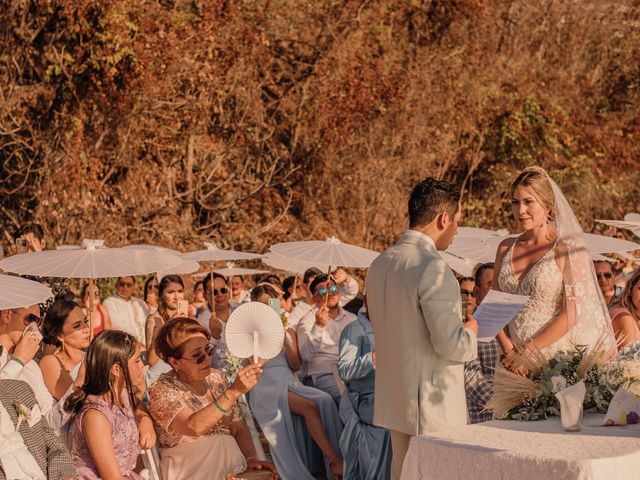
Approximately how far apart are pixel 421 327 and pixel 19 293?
248cm

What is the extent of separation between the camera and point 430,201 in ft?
15.3

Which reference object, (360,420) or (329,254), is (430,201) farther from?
(329,254)

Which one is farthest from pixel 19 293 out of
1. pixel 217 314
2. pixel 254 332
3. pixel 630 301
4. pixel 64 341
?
pixel 217 314

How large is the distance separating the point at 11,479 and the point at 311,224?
1326 centimetres

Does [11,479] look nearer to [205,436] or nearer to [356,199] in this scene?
[205,436]

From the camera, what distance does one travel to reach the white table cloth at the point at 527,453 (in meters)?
3.40

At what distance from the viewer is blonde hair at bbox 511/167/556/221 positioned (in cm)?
532

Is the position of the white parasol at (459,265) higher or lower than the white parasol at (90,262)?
lower

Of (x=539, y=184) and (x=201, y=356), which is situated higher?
(x=539, y=184)

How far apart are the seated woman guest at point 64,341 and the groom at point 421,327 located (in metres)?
2.31

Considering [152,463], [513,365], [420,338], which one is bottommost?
[152,463]

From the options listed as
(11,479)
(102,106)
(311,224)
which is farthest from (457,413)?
(311,224)

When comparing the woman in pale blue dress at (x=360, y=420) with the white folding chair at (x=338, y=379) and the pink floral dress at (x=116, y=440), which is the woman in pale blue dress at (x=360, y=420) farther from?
the pink floral dress at (x=116, y=440)

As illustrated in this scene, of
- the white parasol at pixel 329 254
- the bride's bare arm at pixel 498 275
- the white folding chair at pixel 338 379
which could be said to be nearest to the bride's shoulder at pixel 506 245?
the bride's bare arm at pixel 498 275
